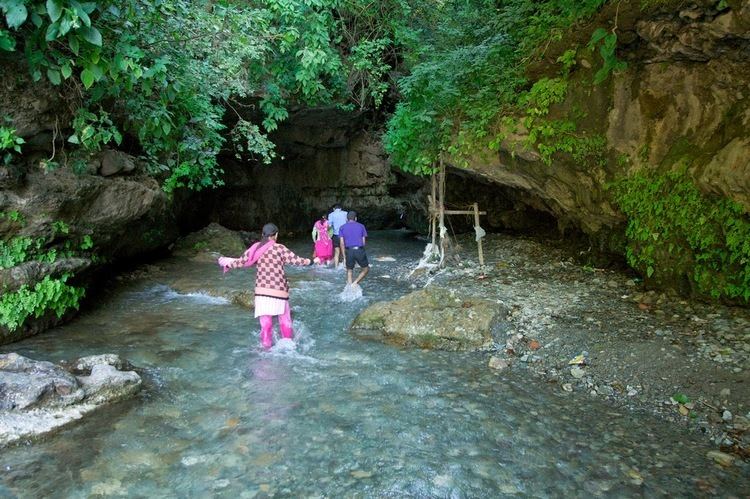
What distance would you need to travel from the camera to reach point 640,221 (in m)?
8.40

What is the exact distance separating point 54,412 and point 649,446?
5840 mm

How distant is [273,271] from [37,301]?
3.79m

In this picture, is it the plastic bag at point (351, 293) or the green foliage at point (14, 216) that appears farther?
the plastic bag at point (351, 293)

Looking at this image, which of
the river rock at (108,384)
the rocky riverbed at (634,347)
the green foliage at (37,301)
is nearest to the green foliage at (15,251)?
the green foliage at (37,301)

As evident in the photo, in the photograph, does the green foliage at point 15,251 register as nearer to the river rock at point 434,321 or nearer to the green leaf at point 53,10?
the green leaf at point 53,10

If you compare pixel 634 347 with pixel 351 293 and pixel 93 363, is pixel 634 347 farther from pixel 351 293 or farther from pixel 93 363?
pixel 93 363

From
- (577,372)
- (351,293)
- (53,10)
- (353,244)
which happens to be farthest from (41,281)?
(577,372)

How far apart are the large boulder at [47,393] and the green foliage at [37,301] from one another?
1940 mm

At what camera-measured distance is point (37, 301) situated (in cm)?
756

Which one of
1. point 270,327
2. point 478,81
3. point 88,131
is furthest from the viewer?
point 478,81

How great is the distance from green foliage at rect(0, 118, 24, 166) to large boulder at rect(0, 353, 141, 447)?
2.94 meters

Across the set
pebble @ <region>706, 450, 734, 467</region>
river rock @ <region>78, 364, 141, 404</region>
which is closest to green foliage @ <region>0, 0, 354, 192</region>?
river rock @ <region>78, 364, 141, 404</region>

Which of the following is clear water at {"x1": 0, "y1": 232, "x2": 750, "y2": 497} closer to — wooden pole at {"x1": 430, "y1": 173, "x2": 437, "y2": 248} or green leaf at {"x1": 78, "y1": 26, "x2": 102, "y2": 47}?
green leaf at {"x1": 78, "y1": 26, "x2": 102, "y2": 47}

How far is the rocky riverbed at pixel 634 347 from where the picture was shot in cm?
514
